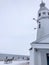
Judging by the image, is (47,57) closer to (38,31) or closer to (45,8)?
(38,31)

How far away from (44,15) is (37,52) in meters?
4.21

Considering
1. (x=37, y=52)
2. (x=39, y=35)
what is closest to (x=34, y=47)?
(x=37, y=52)

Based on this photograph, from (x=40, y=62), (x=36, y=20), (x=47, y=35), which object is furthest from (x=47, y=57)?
(x=36, y=20)

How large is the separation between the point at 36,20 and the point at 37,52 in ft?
12.9

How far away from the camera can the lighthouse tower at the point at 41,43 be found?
18984mm

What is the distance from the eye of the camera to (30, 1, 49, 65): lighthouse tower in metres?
19.0

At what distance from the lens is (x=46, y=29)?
20.6m

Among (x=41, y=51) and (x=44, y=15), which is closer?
(x=41, y=51)

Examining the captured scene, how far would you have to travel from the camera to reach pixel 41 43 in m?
19.0

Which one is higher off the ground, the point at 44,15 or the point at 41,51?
the point at 44,15

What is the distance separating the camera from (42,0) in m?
22.1

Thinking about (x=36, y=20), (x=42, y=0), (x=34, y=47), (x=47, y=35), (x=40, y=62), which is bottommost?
(x=40, y=62)

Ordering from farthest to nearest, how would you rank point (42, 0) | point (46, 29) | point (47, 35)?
point (42, 0) < point (46, 29) < point (47, 35)

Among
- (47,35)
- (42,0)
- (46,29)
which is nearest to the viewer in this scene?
(47,35)
